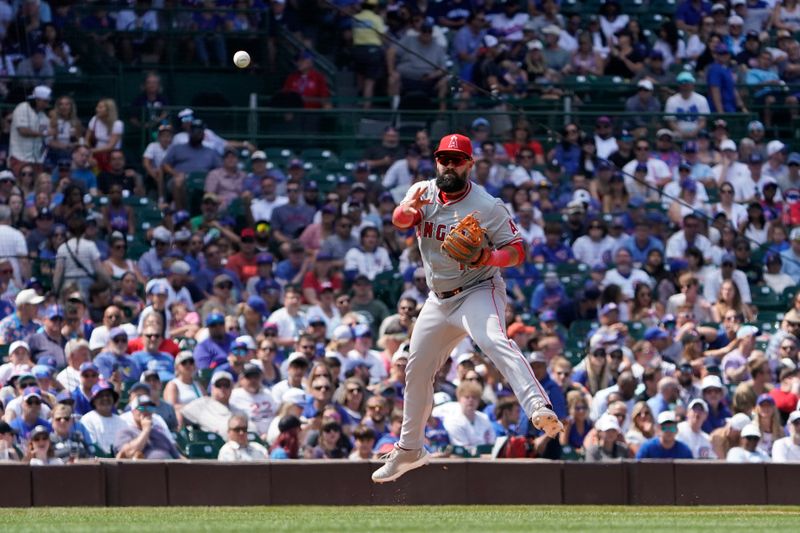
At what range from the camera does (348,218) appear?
53.9 feet

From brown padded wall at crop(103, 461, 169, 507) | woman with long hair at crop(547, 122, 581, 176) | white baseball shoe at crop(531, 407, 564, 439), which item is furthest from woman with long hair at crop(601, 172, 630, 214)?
white baseball shoe at crop(531, 407, 564, 439)

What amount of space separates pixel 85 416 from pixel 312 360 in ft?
7.84

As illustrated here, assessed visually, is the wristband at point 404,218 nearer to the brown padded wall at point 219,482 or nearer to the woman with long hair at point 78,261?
the brown padded wall at point 219,482

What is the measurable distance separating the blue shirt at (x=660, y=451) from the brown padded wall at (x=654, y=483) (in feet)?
2.92

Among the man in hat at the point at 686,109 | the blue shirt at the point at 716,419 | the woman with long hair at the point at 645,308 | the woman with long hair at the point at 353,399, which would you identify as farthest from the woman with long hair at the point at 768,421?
the man in hat at the point at 686,109

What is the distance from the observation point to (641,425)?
12969 mm

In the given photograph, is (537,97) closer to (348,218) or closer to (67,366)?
(348,218)

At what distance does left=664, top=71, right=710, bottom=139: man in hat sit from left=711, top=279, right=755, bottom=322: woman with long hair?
11.2 ft

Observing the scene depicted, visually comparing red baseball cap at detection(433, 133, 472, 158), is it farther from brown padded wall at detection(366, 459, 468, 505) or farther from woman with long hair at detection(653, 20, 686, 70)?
woman with long hair at detection(653, 20, 686, 70)

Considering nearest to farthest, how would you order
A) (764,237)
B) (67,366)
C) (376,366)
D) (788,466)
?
(788,466)
(67,366)
(376,366)
(764,237)

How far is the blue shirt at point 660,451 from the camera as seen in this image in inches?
488

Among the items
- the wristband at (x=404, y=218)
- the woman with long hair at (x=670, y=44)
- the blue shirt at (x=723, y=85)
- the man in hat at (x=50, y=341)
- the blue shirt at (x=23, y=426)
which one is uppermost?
the woman with long hair at (x=670, y=44)

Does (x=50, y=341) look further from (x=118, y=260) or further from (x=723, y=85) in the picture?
(x=723, y=85)

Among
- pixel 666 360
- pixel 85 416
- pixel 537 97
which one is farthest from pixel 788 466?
pixel 537 97
